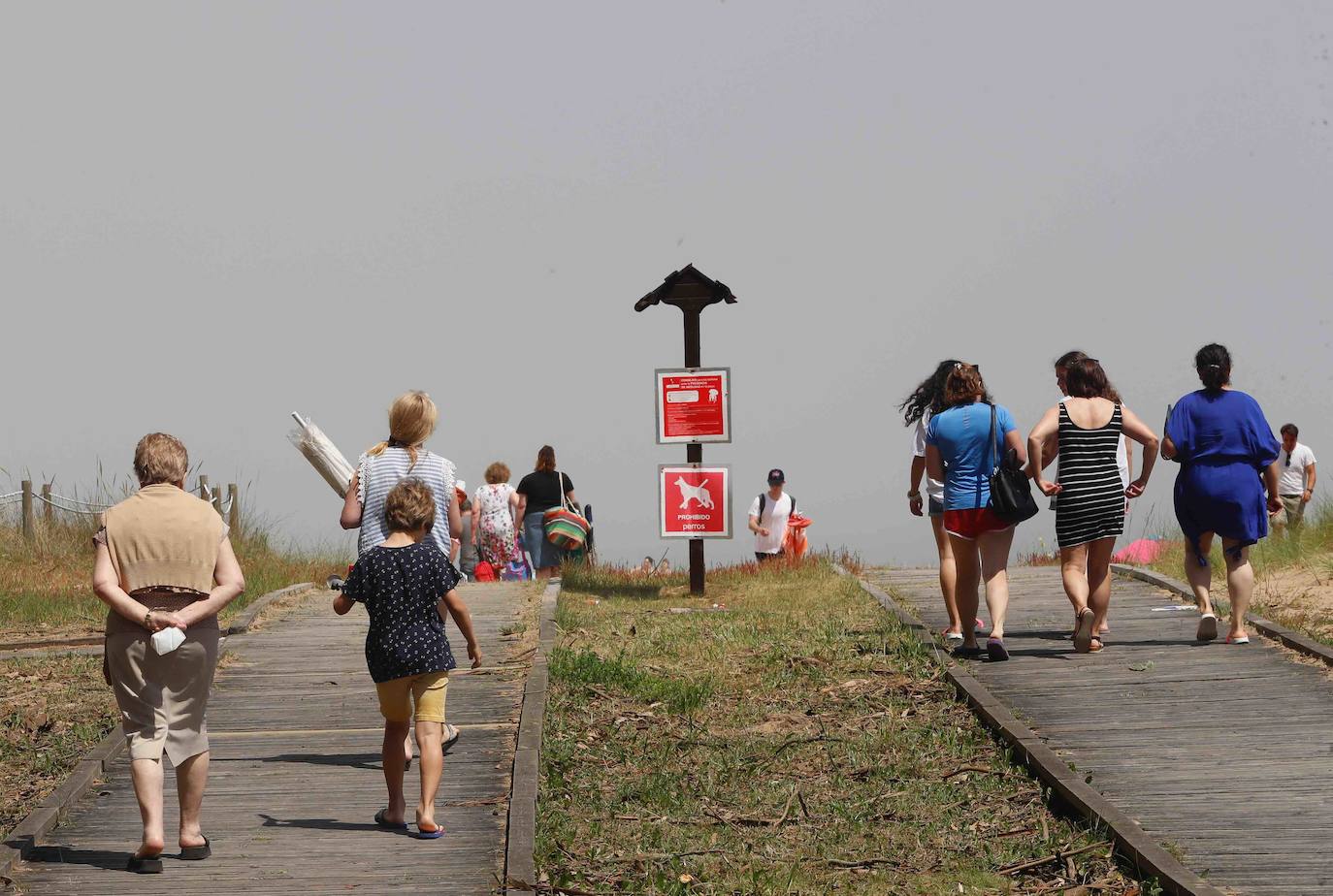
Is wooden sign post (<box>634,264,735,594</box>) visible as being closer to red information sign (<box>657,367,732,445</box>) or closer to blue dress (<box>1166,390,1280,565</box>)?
red information sign (<box>657,367,732,445</box>)

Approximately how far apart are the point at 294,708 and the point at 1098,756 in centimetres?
512

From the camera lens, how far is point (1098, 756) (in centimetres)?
888

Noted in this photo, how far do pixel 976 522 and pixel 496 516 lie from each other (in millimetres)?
9822

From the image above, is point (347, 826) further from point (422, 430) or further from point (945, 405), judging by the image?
point (945, 405)

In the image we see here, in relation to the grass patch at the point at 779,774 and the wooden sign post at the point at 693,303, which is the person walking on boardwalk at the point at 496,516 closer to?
the wooden sign post at the point at 693,303

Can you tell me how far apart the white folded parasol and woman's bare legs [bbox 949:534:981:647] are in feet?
41.4

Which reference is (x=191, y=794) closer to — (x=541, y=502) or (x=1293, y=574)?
(x=1293, y=574)

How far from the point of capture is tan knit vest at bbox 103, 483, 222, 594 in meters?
6.85

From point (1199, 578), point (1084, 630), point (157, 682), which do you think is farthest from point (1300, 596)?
point (157, 682)

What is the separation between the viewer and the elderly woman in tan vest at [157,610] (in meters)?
6.84

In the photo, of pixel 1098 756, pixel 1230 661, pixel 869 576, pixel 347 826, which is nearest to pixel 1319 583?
pixel 1230 661

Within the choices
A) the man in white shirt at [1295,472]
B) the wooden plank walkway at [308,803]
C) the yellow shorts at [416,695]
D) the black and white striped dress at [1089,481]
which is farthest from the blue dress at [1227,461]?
the man in white shirt at [1295,472]

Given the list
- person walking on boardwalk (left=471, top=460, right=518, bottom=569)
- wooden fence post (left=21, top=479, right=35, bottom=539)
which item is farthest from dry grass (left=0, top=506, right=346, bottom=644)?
person walking on boardwalk (left=471, top=460, right=518, bottom=569)

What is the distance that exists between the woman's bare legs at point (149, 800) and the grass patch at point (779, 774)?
167 centimetres
